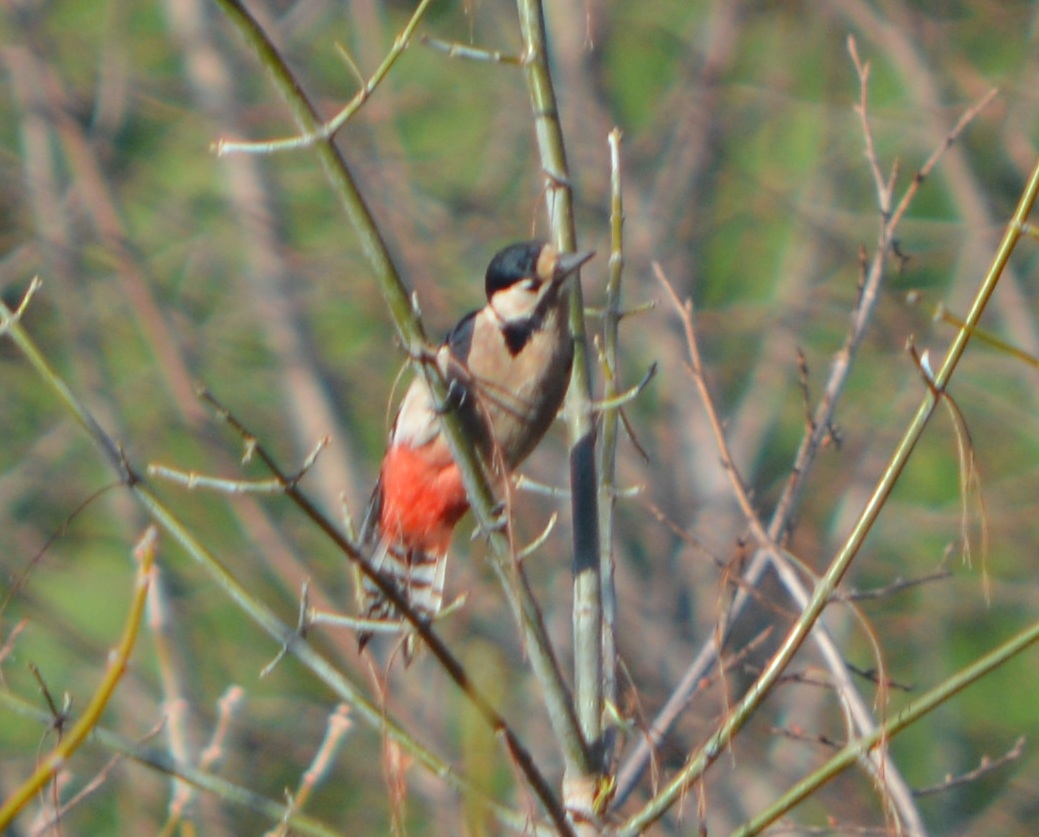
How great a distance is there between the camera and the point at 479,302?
21.2 feet

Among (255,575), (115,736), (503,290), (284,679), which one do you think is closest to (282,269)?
(255,575)

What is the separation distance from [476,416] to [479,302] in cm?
324

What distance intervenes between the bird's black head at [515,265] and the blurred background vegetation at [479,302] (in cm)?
223

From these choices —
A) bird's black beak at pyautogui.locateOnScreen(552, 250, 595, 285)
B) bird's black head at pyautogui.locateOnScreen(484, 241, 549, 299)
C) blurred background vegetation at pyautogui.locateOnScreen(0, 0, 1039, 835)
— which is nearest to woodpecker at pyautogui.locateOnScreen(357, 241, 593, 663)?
bird's black head at pyautogui.locateOnScreen(484, 241, 549, 299)

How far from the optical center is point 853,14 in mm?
6590

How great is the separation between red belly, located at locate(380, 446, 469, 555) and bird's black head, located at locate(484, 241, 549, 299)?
19.0 inches

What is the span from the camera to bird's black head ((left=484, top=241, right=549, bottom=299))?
3.19 m

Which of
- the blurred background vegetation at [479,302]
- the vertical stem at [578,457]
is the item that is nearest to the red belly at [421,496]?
the vertical stem at [578,457]

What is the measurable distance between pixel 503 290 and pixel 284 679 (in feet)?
20.8

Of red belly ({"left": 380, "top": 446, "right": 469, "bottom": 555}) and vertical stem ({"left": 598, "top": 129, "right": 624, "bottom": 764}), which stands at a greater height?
vertical stem ({"left": 598, "top": 129, "right": 624, "bottom": 764})

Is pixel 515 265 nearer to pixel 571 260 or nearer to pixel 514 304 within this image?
pixel 514 304

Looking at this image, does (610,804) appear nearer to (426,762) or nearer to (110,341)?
(426,762)

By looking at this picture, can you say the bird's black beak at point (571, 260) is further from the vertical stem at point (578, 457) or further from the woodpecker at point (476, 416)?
the woodpecker at point (476, 416)

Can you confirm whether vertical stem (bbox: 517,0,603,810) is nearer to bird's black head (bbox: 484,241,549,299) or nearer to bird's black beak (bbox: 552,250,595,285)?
bird's black beak (bbox: 552,250,595,285)
